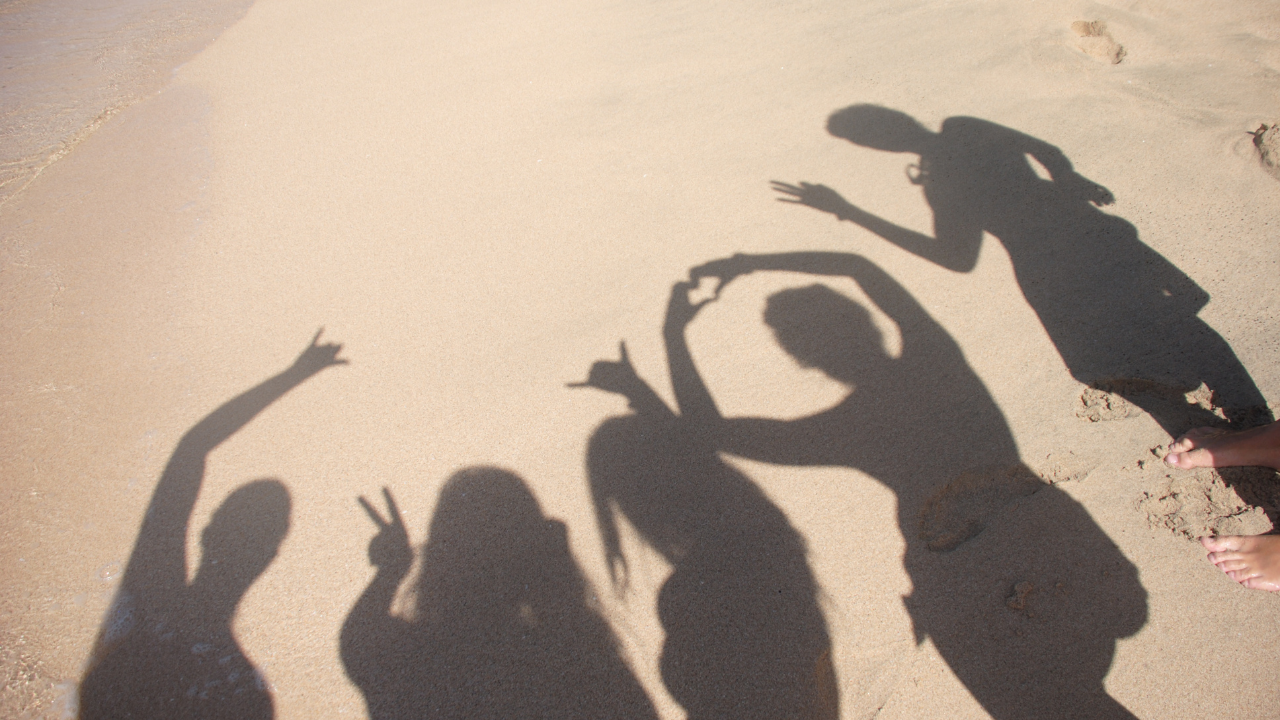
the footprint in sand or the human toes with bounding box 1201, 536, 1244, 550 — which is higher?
the footprint in sand

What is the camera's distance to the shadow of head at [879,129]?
4.04 metres

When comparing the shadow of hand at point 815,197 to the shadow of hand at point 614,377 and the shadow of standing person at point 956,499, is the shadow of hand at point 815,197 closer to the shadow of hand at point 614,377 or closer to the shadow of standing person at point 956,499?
the shadow of standing person at point 956,499

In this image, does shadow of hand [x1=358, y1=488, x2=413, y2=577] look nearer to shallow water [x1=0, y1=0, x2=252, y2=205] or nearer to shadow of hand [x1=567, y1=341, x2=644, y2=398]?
shadow of hand [x1=567, y1=341, x2=644, y2=398]

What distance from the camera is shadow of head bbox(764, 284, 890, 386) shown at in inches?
108

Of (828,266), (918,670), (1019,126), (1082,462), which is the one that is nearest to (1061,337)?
(1082,462)

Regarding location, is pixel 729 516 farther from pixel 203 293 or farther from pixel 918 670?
pixel 203 293

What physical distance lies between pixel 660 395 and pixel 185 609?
2.01 m

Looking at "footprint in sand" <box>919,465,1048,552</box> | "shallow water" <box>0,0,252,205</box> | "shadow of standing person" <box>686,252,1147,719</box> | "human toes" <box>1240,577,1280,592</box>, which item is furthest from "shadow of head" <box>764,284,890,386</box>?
"shallow water" <box>0,0,252,205</box>

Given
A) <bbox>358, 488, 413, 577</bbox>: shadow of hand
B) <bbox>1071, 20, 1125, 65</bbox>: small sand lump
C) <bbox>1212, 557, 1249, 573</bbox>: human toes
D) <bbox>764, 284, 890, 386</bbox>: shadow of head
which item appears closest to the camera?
<bbox>1212, 557, 1249, 573</bbox>: human toes

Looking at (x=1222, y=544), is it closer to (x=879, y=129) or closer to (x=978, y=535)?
(x=978, y=535)

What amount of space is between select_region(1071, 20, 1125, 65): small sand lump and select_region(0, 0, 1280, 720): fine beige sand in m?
0.05

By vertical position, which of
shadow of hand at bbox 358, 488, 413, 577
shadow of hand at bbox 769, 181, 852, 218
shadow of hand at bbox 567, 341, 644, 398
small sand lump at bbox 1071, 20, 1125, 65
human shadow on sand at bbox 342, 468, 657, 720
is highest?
small sand lump at bbox 1071, 20, 1125, 65

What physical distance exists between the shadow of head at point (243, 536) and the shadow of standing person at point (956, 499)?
69.9 inches

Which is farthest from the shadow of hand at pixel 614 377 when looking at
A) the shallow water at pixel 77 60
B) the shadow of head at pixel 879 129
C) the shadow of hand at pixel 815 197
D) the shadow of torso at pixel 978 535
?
the shallow water at pixel 77 60
